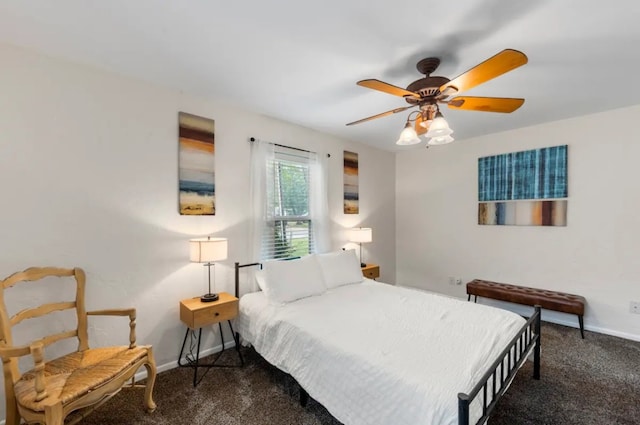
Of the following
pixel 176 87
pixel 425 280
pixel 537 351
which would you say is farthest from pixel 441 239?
pixel 176 87

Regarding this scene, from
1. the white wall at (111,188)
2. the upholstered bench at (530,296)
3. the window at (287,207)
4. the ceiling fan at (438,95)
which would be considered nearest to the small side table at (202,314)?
the white wall at (111,188)

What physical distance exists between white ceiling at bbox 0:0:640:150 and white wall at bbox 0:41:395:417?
24cm

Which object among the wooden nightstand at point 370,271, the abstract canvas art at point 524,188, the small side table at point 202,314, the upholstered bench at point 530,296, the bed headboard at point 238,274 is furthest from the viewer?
the wooden nightstand at point 370,271

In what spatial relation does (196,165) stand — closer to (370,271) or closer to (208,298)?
(208,298)

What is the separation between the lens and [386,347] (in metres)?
1.71

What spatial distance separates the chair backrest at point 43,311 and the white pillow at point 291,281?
136 centimetres

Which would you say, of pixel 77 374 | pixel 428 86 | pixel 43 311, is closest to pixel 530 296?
pixel 428 86

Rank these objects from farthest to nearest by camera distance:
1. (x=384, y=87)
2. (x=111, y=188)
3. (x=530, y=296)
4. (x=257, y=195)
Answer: (x=530, y=296) → (x=257, y=195) → (x=111, y=188) → (x=384, y=87)

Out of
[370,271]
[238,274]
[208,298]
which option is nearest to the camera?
[208,298]

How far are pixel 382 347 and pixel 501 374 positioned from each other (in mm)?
687

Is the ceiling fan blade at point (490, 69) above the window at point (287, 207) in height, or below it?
above

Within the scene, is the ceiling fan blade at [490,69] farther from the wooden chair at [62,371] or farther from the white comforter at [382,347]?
the wooden chair at [62,371]

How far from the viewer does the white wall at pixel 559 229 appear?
3.07m

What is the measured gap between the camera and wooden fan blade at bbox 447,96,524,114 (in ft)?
6.50
